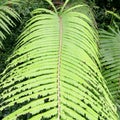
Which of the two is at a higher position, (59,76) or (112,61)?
(112,61)

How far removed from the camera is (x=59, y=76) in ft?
4.27

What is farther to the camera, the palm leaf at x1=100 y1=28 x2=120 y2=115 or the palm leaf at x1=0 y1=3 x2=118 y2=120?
the palm leaf at x1=100 y1=28 x2=120 y2=115

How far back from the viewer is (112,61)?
220 cm

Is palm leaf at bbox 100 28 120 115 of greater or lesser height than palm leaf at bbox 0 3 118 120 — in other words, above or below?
above

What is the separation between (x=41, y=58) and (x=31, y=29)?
1.30ft

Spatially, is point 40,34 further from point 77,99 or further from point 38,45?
point 77,99

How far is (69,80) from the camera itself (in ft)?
4.24

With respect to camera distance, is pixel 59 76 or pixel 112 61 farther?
pixel 112 61

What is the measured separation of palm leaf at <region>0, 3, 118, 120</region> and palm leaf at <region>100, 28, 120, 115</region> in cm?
36

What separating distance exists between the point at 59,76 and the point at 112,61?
97 centimetres

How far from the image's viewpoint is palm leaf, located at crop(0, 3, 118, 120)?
112cm

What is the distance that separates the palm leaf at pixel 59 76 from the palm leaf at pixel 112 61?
0.36m

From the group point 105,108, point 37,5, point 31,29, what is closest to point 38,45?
point 31,29

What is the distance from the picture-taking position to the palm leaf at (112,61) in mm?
2094
